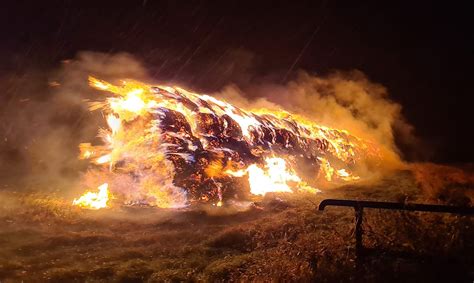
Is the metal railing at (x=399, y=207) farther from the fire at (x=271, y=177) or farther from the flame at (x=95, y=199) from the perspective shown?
the fire at (x=271, y=177)

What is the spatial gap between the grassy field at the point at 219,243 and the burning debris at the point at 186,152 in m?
1.30

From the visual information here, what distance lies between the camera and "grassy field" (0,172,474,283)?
17.2 ft

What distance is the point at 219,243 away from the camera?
30.4ft

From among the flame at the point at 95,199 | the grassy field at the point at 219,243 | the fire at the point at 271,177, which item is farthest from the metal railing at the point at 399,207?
the fire at the point at 271,177

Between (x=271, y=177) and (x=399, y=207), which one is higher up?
(x=271, y=177)

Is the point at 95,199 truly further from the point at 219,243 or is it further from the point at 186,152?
the point at 219,243

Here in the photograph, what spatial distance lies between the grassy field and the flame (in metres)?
0.53

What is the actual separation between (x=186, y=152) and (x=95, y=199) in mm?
4059

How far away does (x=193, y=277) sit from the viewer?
698 cm

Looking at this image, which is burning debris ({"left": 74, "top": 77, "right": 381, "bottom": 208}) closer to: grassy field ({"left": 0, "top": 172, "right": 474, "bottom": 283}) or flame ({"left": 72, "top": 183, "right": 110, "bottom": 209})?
flame ({"left": 72, "top": 183, "right": 110, "bottom": 209})

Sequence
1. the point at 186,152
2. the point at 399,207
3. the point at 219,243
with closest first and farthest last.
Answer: the point at 399,207 → the point at 219,243 → the point at 186,152

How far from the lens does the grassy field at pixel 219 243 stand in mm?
5250

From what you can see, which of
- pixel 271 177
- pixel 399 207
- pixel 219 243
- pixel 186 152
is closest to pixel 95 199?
pixel 186 152

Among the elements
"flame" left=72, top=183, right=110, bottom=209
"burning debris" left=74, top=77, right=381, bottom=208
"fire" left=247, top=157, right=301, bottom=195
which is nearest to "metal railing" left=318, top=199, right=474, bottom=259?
"burning debris" left=74, top=77, right=381, bottom=208
